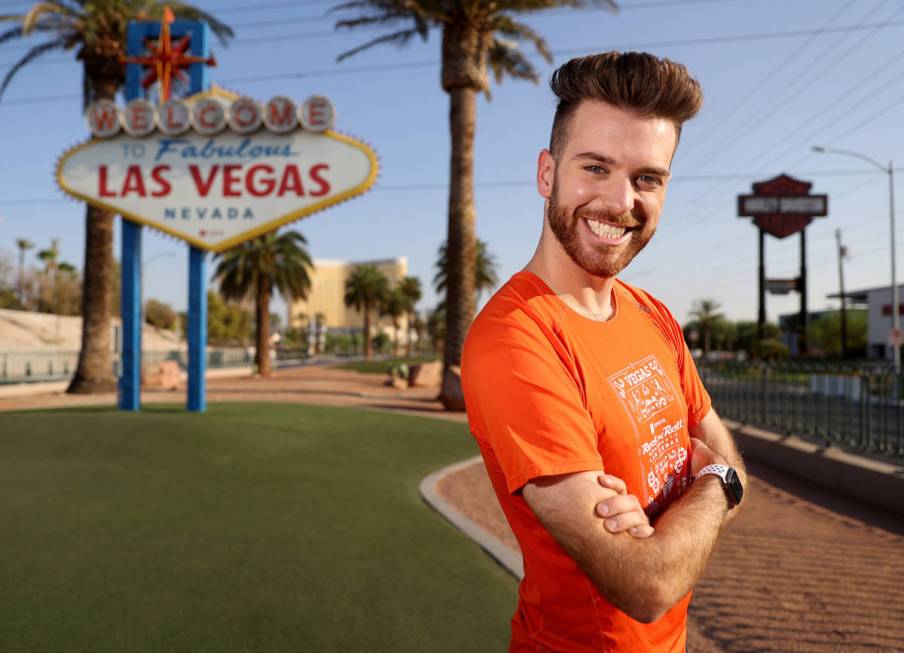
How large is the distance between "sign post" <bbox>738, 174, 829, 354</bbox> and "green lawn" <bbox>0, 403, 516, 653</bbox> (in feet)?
147

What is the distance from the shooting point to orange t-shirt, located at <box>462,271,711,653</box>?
1.25m

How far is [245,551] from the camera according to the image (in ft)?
16.9

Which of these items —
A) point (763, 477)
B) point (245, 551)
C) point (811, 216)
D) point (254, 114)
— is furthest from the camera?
point (811, 216)

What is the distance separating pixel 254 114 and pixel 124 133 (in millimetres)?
2774

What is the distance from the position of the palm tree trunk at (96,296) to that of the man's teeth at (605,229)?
20.3 m

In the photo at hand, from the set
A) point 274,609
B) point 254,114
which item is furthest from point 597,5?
point 274,609

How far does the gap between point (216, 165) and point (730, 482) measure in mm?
13913

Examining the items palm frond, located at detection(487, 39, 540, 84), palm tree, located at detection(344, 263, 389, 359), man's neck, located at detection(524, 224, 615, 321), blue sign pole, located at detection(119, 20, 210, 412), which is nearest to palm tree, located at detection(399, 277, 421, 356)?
palm tree, located at detection(344, 263, 389, 359)

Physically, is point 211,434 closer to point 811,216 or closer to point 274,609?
point 274,609

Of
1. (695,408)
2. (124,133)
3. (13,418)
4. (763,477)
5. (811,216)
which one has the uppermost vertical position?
(811,216)

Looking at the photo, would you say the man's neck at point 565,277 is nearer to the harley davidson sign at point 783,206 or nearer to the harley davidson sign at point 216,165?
the harley davidson sign at point 216,165

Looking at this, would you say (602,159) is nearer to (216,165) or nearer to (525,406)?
(525,406)

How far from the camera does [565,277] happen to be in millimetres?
1530

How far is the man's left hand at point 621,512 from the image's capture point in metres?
1.21
